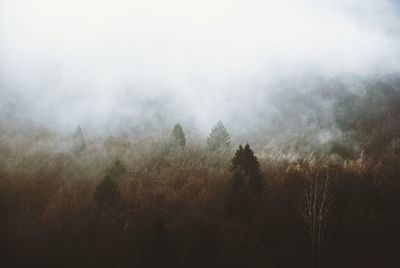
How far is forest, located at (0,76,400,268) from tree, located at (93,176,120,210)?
30 millimetres

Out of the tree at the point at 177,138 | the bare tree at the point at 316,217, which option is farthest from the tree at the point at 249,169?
the tree at the point at 177,138

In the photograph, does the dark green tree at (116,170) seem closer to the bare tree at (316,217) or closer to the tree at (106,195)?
the tree at (106,195)

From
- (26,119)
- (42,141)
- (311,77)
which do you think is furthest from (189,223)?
(311,77)

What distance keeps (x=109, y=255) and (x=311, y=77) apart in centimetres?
2826

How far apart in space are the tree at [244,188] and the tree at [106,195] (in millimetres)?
3455

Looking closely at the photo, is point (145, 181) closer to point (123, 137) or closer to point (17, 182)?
point (17, 182)

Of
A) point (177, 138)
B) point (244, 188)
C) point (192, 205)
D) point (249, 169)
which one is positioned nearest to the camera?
point (192, 205)

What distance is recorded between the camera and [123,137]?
71.1 feet

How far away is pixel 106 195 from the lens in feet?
35.7

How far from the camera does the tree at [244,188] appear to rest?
11.3 meters

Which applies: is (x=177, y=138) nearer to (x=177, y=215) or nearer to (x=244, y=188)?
(x=244, y=188)

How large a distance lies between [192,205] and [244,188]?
68.0 inches

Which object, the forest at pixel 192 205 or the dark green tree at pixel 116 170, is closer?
the forest at pixel 192 205

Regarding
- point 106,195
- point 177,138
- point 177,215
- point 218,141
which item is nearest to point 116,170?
point 106,195
